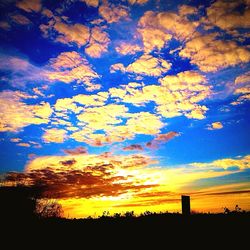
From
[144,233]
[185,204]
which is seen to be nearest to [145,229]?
[144,233]

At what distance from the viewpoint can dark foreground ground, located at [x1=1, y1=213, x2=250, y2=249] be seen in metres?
10.3

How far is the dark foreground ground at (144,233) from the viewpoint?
33.7 feet

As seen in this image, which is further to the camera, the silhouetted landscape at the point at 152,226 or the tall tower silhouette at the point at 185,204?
the tall tower silhouette at the point at 185,204

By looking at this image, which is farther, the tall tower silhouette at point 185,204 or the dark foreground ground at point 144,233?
the tall tower silhouette at point 185,204

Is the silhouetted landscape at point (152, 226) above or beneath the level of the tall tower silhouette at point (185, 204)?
beneath

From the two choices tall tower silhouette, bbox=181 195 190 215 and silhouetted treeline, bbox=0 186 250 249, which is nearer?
silhouetted treeline, bbox=0 186 250 249

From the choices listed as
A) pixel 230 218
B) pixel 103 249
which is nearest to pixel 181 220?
pixel 230 218

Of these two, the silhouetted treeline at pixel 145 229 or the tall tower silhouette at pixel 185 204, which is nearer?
the silhouetted treeline at pixel 145 229

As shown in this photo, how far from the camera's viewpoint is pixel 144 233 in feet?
37.2

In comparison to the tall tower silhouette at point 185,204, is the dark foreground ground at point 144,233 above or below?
below

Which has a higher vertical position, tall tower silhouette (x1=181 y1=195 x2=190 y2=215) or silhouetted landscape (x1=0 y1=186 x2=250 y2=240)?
tall tower silhouette (x1=181 y1=195 x2=190 y2=215)

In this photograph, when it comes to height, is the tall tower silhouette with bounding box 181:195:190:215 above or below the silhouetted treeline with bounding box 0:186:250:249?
above

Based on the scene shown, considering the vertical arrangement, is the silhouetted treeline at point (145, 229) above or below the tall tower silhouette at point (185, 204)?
below

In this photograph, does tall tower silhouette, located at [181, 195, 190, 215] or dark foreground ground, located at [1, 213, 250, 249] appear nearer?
dark foreground ground, located at [1, 213, 250, 249]
